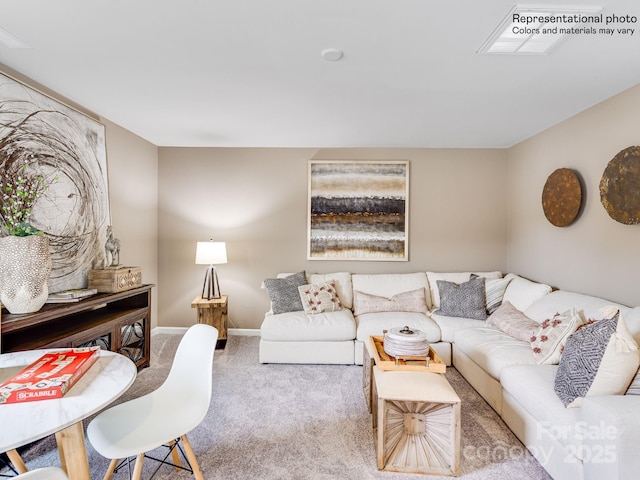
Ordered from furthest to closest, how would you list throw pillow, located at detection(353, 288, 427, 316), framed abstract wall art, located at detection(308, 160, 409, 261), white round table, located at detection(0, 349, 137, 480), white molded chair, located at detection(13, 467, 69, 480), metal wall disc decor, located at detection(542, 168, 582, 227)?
framed abstract wall art, located at detection(308, 160, 409, 261) < throw pillow, located at detection(353, 288, 427, 316) < metal wall disc decor, located at detection(542, 168, 582, 227) < white round table, located at detection(0, 349, 137, 480) < white molded chair, located at detection(13, 467, 69, 480)

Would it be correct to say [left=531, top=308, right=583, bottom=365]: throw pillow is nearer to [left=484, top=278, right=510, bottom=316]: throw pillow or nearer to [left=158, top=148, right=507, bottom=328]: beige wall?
[left=484, top=278, right=510, bottom=316]: throw pillow

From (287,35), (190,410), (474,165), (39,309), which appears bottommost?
(190,410)

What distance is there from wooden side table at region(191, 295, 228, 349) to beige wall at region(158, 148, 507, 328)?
0.56m

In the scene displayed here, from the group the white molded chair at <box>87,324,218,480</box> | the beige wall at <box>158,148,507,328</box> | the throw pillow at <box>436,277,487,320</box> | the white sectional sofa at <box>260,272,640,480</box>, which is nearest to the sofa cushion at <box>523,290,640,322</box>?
the white sectional sofa at <box>260,272,640,480</box>

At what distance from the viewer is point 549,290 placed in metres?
3.04

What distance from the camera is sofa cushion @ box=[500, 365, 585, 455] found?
1597mm

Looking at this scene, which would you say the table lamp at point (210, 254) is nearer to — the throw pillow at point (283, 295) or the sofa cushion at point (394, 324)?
the throw pillow at point (283, 295)

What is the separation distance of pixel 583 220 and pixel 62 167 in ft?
15.2

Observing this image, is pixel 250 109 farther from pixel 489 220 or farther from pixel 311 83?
pixel 489 220

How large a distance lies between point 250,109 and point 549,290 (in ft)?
11.0

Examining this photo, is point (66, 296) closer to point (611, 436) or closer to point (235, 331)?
point (235, 331)

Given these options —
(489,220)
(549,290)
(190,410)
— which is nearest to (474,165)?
(489,220)

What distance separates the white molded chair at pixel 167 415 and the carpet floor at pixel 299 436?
33 centimetres

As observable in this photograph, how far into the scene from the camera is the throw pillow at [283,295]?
11.8 ft
